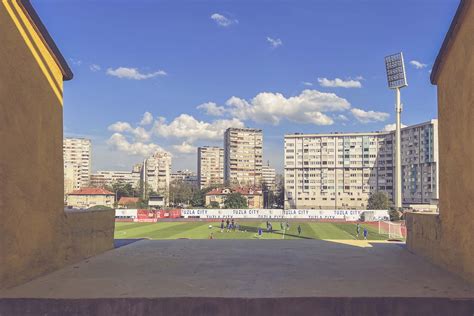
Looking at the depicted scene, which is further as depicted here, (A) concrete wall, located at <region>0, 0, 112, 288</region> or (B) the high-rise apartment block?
(B) the high-rise apartment block

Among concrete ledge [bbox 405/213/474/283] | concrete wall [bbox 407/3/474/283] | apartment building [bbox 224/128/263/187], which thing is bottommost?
concrete ledge [bbox 405/213/474/283]

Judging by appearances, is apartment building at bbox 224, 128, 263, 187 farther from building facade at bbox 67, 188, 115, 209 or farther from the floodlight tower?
the floodlight tower

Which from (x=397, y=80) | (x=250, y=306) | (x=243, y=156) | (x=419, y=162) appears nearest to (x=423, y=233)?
(x=250, y=306)

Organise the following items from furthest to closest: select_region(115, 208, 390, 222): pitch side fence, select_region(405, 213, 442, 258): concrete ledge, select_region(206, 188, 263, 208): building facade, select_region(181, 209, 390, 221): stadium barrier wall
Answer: select_region(206, 188, 263, 208): building facade < select_region(181, 209, 390, 221): stadium barrier wall < select_region(115, 208, 390, 222): pitch side fence < select_region(405, 213, 442, 258): concrete ledge

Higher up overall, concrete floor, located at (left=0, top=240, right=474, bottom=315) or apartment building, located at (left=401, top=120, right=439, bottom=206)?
apartment building, located at (left=401, top=120, right=439, bottom=206)

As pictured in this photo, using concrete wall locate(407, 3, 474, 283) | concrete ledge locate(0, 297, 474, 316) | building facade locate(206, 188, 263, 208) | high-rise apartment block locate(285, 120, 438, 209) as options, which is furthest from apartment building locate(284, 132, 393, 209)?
concrete ledge locate(0, 297, 474, 316)

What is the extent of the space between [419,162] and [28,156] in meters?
110

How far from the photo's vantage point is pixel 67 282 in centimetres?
646

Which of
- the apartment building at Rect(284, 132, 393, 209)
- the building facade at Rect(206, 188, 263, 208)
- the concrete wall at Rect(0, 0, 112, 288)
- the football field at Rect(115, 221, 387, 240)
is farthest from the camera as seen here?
the apartment building at Rect(284, 132, 393, 209)

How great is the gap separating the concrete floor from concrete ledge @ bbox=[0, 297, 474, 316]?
8 cm

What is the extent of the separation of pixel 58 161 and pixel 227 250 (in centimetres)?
466

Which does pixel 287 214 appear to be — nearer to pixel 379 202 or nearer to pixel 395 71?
pixel 395 71

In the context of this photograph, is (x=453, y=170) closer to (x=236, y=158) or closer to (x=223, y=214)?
(x=223, y=214)

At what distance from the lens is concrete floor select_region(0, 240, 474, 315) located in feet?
18.4
